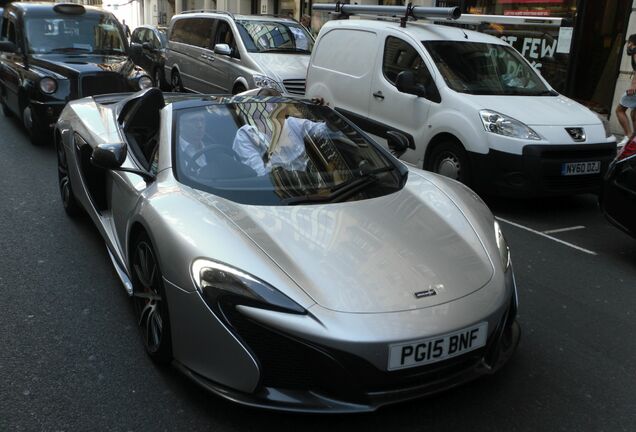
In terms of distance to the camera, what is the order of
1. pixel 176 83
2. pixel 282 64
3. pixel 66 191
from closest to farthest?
pixel 66 191, pixel 282 64, pixel 176 83

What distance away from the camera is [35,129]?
8258mm

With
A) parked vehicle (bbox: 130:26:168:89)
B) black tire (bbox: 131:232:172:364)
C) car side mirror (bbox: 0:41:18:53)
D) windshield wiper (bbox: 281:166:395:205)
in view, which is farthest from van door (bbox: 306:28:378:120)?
parked vehicle (bbox: 130:26:168:89)

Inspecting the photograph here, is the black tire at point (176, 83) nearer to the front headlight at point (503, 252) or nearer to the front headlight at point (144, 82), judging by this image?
the front headlight at point (144, 82)

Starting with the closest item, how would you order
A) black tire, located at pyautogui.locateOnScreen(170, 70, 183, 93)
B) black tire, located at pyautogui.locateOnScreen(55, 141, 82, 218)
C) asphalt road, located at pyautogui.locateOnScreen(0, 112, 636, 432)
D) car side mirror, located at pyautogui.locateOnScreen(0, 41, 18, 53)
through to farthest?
1. asphalt road, located at pyautogui.locateOnScreen(0, 112, 636, 432)
2. black tire, located at pyautogui.locateOnScreen(55, 141, 82, 218)
3. car side mirror, located at pyautogui.locateOnScreen(0, 41, 18, 53)
4. black tire, located at pyautogui.locateOnScreen(170, 70, 183, 93)

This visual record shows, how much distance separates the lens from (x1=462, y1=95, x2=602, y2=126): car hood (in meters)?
6.05

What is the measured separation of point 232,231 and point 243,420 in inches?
32.9

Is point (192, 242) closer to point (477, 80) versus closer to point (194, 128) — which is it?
point (194, 128)

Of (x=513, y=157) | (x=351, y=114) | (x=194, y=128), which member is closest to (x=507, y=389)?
(x=194, y=128)

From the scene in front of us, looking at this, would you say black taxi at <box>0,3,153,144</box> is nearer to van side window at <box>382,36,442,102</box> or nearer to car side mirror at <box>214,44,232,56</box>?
car side mirror at <box>214,44,232,56</box>

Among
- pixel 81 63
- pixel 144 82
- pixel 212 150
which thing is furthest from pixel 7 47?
pixel 212 150

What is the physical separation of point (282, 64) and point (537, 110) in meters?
4.71

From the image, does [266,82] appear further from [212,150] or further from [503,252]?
[503,252]

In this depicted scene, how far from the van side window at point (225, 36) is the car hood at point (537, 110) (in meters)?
5.19

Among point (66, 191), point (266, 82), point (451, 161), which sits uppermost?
point (266, 82)
